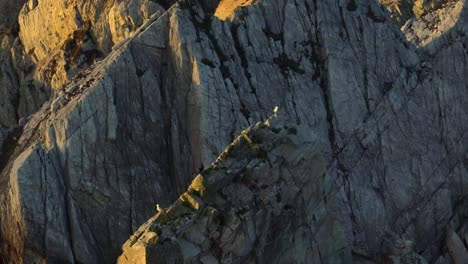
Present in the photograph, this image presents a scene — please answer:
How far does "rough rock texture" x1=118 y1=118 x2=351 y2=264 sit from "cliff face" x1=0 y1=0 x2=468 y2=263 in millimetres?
317

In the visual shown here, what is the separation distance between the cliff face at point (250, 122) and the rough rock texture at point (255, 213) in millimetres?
317

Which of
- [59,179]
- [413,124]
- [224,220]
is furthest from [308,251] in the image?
[413,124]

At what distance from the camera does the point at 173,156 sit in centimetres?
4469

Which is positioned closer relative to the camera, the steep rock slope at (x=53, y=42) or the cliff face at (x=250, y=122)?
the cliff face at (x=250, y=122)

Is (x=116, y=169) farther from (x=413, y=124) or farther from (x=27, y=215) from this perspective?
(x=413, y=124)

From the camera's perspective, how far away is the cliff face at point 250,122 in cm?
4059

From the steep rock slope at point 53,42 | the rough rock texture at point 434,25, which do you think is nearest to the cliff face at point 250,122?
the rough rock texture at point 434,25

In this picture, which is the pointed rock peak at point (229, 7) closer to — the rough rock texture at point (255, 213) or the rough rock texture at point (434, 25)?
the rough rock texture at point (434, 25)

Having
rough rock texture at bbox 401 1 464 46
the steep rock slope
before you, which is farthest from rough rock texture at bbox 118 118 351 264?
rough rock texture at bbox 401 1 464 46

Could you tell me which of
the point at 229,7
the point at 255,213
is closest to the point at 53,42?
the point at 229,7

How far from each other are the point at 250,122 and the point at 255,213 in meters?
13.7

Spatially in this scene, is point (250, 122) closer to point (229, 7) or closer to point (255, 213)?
point (255, 213)

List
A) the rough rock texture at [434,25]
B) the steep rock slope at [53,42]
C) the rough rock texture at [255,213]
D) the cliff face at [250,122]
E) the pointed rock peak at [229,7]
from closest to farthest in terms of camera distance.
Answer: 1. the rough rock texture at [255,213]
2. the cliff face at [250,122]
3. the pointed rock peak at [229,7]
4. the rough rock texture at [434,25]
5. the steep rock slope at [53,42]

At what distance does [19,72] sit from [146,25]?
1179 inches
